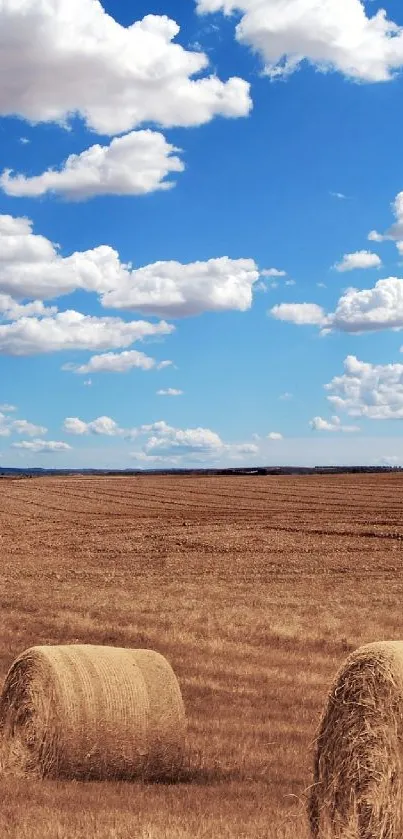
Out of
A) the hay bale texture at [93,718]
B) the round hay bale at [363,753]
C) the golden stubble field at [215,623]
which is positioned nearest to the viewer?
the round hay bale at [363,753]

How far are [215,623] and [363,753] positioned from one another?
34.6 feet

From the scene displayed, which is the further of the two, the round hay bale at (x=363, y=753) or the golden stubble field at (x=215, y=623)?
the golden stubble field at (x=215, y=623)

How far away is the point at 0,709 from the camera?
1074 centimetres

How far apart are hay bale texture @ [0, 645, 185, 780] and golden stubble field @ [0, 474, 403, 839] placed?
345 millimetres

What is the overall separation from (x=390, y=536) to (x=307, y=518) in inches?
303

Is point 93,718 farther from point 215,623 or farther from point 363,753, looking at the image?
point 215,623

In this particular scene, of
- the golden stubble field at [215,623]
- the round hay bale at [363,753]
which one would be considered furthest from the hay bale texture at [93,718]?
the round hay bale at [363,753]

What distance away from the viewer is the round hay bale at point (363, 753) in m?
7.51

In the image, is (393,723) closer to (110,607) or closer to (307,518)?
(110,607)

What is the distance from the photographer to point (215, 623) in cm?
1836

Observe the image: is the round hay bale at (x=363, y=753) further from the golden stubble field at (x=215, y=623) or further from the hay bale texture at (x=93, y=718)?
the hay bale texture at (x=93, y=718)

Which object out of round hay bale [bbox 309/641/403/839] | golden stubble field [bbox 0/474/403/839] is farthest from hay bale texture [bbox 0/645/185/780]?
round hay bale [bbox 309/641/403/839]

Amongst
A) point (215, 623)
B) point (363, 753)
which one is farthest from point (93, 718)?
point (215, 623)

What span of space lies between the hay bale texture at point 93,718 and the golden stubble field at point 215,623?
0.34 meters
